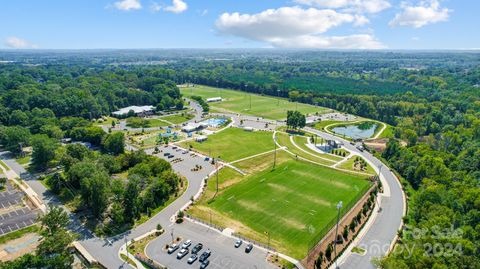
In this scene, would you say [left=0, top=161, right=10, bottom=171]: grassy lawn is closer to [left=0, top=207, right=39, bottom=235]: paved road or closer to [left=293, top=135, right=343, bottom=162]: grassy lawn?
[left=0, top=207, right=39, bottom=235]: paved road

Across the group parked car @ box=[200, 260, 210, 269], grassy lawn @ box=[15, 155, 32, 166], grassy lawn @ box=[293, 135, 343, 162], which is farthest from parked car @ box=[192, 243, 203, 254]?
grassy lawn @ box=[15, 155, 32, 166]

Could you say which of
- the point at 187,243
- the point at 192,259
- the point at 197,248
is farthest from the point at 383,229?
the point at 187,243

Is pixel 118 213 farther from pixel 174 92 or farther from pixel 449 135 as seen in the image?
pixel 174 92

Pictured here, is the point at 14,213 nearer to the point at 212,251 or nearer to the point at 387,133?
the point at 212,251

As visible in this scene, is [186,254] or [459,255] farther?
[186,254]

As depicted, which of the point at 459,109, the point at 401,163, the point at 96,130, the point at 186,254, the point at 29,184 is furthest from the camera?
the point at 459,109

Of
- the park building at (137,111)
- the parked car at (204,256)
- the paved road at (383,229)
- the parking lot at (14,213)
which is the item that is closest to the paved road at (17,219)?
the parking lot at (14,213)

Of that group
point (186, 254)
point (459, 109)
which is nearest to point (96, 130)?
point (186, 254)
